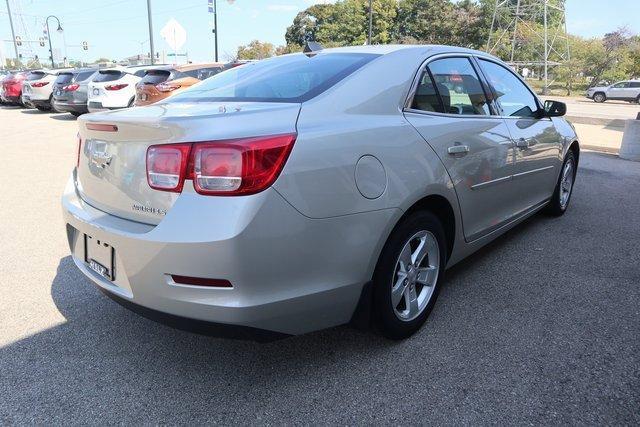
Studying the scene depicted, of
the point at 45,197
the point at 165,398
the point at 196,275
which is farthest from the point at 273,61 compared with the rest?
the point at 45,197

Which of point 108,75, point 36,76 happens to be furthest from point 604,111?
point 36,76

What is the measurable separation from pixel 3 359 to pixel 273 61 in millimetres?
2345

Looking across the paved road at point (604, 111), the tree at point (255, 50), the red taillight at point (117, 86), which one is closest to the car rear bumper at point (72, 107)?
the red taillight at point (117, 86)

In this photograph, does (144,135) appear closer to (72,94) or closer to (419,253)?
(419,253)

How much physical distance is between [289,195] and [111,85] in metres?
12.7

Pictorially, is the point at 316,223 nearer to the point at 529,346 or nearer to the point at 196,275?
the point at 196,275

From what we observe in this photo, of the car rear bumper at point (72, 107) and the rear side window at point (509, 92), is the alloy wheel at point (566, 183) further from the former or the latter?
the car rear bumper at point (72, 107)

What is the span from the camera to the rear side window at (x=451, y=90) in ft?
9.32

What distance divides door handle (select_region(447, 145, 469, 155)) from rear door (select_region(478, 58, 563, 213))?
2.57 feet

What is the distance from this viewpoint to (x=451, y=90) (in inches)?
122

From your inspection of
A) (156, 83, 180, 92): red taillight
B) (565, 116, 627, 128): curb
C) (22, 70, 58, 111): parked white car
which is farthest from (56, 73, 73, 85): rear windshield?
(565, 116, 627, 128): curb

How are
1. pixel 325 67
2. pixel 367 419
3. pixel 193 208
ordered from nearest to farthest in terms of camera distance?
pixel 193 208 < pixel 367 419 < pixel 325 67

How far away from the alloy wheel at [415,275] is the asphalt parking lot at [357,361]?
0.61 ft

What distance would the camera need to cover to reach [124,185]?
2.24m
